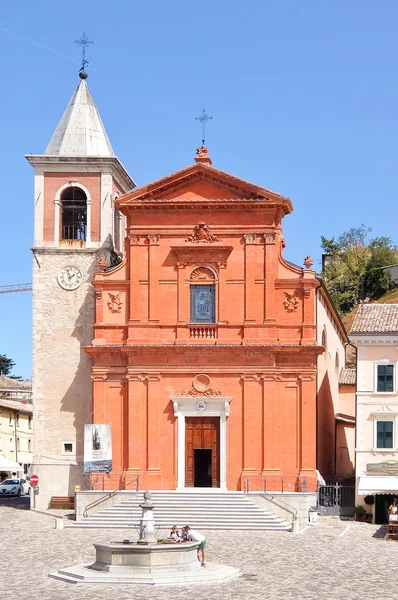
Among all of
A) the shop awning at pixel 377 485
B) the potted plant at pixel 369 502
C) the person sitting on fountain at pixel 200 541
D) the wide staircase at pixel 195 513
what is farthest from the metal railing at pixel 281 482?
the person sitting on fountain at pixel 200 541

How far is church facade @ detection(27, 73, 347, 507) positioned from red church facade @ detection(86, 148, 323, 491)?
5cm

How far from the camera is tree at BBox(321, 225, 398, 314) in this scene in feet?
323

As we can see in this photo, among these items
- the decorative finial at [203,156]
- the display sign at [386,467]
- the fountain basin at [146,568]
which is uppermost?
the decorative finial at [203,156]

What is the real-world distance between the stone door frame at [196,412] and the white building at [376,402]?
6.01 m

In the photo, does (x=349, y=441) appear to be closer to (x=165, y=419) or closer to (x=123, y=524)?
(x=165, y=419)

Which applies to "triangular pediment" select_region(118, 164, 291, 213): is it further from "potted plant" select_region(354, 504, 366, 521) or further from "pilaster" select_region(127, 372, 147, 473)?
"potted plant" select_region(354, 504, 366, 521)

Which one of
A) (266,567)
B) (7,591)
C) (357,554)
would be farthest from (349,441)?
(7,591)

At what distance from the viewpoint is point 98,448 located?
50.8 metres

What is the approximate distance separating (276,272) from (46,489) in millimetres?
14896

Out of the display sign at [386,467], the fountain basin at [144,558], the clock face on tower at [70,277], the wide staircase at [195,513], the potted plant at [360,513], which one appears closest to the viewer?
the fountain basin at [144,558]

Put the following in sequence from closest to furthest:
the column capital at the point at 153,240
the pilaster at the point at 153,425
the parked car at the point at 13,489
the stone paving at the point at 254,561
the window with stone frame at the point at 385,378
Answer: the stone paving at the point at 254,561 → the window with stone frame at the point at 385,378 → the pilaster at the point at 153,425 → the column capital at the point at 153,240 → the parked car at the point at 13,489

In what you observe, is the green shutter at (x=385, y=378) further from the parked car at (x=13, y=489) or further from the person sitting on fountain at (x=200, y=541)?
the parked car at (x=13, y=489)

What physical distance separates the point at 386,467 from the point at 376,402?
3.01 m

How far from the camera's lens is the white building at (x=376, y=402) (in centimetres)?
4994
